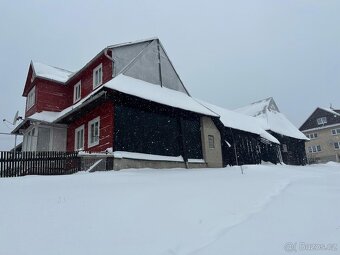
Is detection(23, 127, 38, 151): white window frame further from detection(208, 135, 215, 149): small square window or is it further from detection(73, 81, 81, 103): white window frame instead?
detection(208, 135, 215, 149): small square window

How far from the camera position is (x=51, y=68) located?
78.7 ft

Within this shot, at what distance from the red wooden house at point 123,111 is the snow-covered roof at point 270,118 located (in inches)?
522

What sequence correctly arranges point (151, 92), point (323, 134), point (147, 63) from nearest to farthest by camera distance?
point (151, 92) → point (147, 63) → point (323, 134)

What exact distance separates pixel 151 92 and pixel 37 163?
24.0ft

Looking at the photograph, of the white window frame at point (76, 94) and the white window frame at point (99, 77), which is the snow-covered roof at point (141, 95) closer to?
the white window frame at point (99, 77)

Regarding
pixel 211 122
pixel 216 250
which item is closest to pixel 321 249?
pixel 216 250

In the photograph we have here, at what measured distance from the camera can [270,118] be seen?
1344 inches

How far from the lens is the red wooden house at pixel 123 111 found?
15.4 m

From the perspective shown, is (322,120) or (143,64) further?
(322,120)

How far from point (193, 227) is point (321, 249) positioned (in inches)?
78.3

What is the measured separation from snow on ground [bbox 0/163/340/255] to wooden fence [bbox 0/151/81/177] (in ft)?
10.7

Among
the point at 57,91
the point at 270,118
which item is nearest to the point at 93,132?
the point at 57,91

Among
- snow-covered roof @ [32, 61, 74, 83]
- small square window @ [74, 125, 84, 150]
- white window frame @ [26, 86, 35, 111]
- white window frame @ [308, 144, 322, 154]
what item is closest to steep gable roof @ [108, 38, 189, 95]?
small square window @ [74, 125, 84, 150]

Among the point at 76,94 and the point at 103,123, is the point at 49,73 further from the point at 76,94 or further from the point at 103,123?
the point at 103,123
